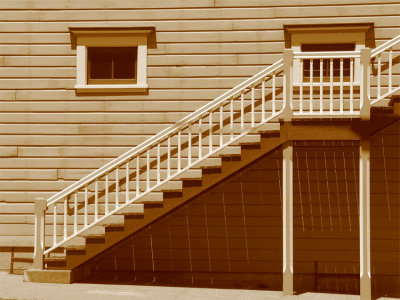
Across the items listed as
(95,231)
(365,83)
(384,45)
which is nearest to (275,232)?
(95,231)

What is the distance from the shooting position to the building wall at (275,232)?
38.0 ft

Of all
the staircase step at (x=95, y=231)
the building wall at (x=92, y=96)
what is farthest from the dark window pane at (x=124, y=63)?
the staircase step at (x=95, y=231)

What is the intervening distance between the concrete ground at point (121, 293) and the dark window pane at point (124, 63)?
391cm

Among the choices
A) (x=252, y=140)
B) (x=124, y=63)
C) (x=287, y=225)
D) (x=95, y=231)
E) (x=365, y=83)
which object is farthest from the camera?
(x=124, y=63)

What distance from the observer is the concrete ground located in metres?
9.70

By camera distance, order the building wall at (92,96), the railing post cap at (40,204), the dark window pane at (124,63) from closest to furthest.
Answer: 1. the railing post cap at (40,204)
2. the building wall at (92,96)
3. the dark window pane at (124,63)

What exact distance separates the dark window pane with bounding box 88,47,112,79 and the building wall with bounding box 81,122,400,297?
2939 mm

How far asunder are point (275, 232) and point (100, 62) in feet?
15.0

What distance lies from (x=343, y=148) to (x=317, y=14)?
2.49 m

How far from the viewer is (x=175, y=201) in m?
10.4

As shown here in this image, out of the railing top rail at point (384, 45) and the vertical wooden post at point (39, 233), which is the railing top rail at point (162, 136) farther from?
the railing top rail at point (384, 45)

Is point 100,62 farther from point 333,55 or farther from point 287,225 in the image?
point 287,225

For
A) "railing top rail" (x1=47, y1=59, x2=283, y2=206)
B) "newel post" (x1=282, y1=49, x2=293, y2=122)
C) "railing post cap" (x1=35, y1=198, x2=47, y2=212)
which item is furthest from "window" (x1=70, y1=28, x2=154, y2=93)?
"newel post" (x1=282, y1=49, x2=293, y2=122)

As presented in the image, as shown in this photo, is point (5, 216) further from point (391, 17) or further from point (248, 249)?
point (391, 17)
